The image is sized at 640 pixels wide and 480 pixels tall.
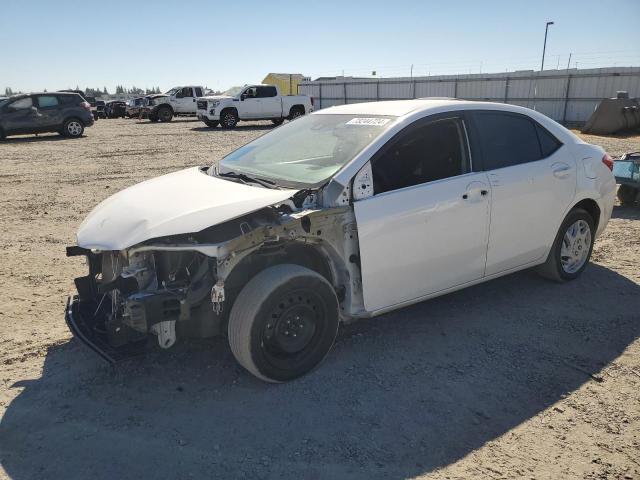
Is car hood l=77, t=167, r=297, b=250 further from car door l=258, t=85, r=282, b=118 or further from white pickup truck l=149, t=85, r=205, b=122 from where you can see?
white pickup truck l=149, t=85, r=205, b=122

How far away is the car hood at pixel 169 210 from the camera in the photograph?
312cm

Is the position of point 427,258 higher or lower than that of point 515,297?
higher

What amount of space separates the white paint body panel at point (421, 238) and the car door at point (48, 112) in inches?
797

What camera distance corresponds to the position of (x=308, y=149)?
13.9 ft

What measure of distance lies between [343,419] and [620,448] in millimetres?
1492

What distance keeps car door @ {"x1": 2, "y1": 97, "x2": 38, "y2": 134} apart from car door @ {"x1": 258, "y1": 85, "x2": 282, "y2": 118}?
10.3 m

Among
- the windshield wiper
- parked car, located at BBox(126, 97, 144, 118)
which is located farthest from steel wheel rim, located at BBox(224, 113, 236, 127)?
the windshield wiper

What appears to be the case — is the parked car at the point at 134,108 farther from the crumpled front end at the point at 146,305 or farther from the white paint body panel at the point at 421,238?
the white paint body panel at the point at 421,238

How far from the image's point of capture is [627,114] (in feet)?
65.9

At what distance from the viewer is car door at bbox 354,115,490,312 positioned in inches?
140

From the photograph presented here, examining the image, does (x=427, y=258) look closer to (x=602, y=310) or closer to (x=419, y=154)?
(x=419, y=154)

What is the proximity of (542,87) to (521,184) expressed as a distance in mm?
25460

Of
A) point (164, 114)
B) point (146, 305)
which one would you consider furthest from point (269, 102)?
point (146, 305)

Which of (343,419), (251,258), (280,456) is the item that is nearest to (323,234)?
(251,258)
